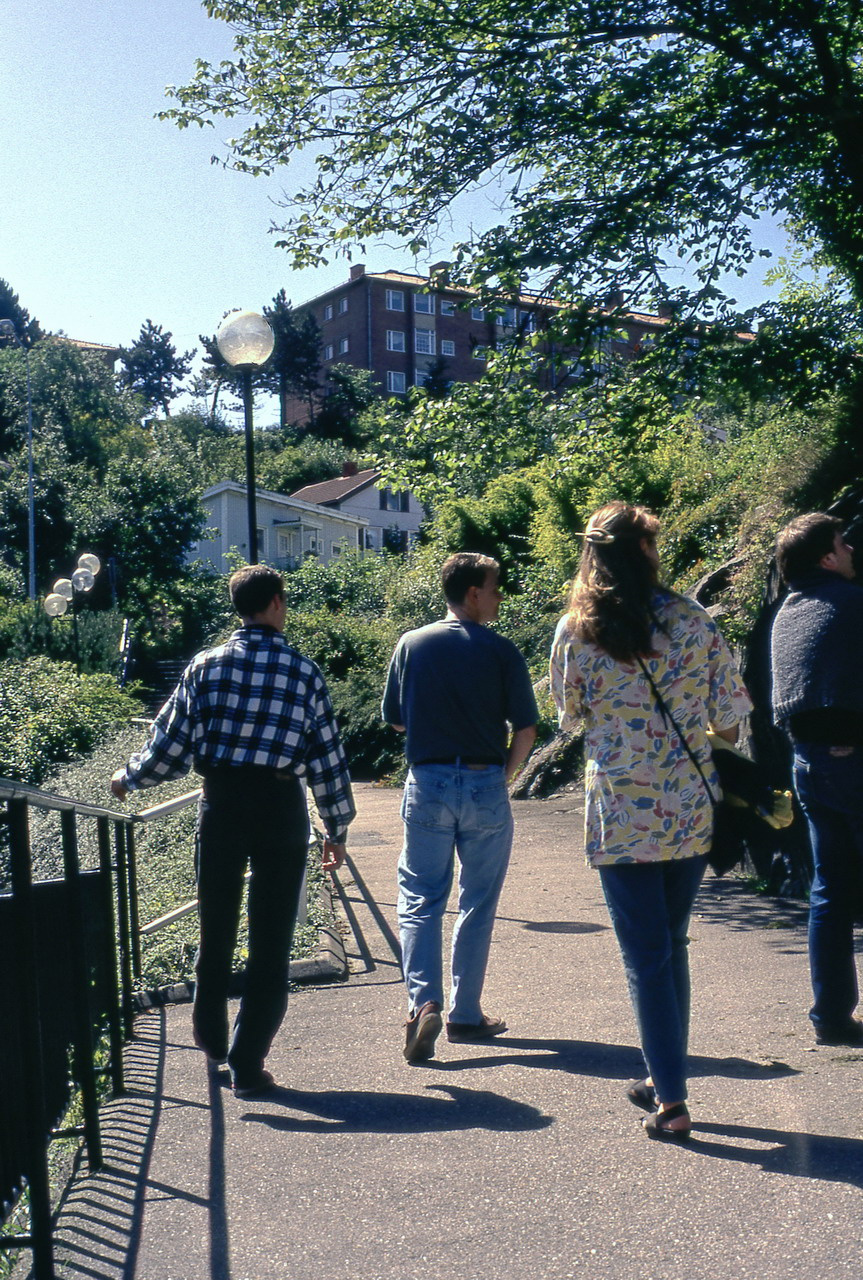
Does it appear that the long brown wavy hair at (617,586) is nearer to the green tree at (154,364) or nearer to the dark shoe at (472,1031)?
the dark shoe at (472,1031)

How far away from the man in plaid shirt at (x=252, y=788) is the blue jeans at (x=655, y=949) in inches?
50.7

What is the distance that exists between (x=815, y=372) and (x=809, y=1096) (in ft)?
32.0

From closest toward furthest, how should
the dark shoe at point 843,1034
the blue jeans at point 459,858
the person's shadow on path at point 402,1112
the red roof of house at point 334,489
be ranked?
the person's shadow on path at point 402,1112 → the dark shoe at point 843,1034 → the blue jeans at point 459,858 → the red roof of house at point 334,489

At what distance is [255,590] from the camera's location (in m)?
4.86

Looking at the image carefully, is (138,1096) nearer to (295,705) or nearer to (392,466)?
(295,705)

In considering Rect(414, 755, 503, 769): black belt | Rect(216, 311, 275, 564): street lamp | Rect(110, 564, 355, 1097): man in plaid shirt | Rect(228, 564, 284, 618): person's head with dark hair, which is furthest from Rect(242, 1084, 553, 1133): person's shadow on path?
Rect(216, 311, 275, 564): street lamp

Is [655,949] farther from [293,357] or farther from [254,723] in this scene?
[293,357]

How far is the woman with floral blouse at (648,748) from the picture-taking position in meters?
3.88

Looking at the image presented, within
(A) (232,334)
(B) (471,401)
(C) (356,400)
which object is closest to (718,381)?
(B) (471,401)

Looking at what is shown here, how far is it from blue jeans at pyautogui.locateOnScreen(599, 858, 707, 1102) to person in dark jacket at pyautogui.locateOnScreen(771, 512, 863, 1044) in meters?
1.15

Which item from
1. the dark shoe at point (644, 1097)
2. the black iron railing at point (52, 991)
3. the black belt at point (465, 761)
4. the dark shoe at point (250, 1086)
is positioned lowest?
the dark shoe at point (250, 1086)

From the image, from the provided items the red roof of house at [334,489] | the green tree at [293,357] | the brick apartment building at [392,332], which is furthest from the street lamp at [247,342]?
the green tree at [293,357]

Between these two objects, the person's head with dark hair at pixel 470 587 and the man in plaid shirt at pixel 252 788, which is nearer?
the man in plaid shirt at pixel 252 788

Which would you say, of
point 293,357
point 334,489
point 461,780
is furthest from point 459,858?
point 293,357
